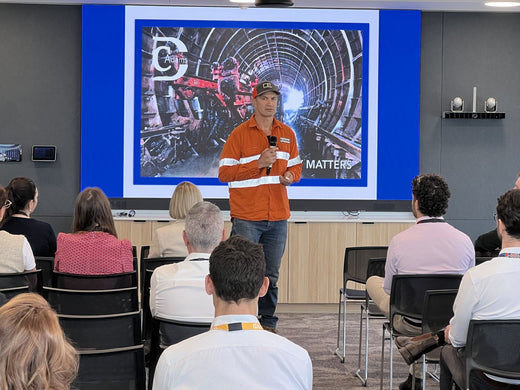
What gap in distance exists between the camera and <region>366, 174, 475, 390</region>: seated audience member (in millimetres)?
4605

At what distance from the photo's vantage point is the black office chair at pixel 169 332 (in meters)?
3.28

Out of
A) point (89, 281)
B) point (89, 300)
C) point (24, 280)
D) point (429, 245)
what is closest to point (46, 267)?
point (24, 280)

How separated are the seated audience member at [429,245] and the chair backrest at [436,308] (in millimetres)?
526

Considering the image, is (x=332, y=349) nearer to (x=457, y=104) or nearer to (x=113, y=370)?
(x=457, y=104)

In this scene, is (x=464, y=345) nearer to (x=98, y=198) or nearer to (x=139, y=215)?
(x=98, y=198)

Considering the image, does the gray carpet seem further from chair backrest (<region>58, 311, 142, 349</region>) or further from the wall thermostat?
the wall thermostat

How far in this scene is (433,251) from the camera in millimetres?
4609

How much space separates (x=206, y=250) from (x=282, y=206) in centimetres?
207

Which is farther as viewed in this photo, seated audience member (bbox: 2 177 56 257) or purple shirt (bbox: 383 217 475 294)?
seated audience member (bbox: 2 177 56 257)

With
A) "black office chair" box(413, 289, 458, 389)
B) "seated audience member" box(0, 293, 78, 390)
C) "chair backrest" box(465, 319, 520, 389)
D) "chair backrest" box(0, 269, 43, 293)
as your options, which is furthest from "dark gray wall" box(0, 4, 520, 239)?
"seated audience member" box(0, 293, 78, 390)

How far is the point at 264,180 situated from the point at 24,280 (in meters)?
2.06

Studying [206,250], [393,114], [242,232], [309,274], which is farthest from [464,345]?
[393,114]

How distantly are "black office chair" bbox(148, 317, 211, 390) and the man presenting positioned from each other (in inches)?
85.1

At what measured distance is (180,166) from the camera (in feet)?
27.2
